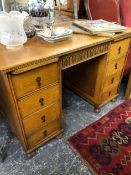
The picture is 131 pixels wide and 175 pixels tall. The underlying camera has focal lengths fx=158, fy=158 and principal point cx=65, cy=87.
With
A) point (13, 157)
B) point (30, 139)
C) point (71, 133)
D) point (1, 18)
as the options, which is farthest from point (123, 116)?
point (1, 18)

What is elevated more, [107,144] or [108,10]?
[108,10]

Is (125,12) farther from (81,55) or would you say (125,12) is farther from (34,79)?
(34,79)

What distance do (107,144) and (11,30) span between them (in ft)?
3.50

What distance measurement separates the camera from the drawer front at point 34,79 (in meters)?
0.80

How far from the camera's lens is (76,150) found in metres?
1.22

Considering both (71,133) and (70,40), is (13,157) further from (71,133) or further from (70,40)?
(70,40)

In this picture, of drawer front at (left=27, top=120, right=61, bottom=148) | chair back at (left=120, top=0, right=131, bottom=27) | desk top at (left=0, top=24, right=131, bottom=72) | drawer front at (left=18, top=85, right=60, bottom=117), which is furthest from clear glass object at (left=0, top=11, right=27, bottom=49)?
chair back at (left=120, top=0, right=131, bottom=27)

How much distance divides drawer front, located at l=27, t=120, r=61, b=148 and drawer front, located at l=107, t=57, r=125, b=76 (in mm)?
629

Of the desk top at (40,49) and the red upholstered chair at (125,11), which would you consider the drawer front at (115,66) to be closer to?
the desk top at (40,49)

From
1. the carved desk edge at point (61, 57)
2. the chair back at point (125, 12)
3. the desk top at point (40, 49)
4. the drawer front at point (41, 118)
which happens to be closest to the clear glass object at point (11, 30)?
the desk top at point (40, 49)

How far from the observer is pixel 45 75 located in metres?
→ 0.89

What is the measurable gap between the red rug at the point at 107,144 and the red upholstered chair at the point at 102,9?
978 mm

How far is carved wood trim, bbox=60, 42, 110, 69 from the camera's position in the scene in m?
0.99

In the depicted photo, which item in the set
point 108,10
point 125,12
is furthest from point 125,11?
point 108,10
